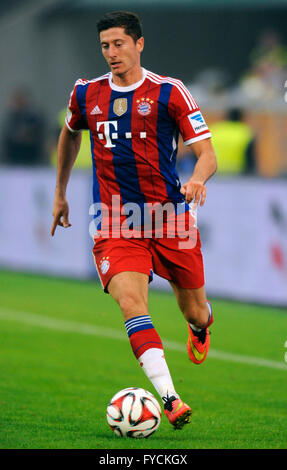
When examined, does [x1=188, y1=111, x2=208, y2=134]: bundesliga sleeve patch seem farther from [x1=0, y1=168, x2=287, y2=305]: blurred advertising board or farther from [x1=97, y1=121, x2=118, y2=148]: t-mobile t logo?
[x1=0, y1=168, x2=287, y2=305]: blurred advertising board

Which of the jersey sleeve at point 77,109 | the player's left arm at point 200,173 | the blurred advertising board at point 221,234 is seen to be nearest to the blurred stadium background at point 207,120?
the blurred advertising board at point 221,234

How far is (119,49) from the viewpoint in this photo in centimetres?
→ 620

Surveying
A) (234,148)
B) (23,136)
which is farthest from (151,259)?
(23,136)

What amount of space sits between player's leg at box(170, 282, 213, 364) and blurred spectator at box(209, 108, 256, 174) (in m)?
5.94

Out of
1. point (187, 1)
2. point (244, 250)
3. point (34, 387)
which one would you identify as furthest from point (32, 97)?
point (34, 387)

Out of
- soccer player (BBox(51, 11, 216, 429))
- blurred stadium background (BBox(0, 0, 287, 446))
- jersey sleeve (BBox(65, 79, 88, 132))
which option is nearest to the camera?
soccer player (BBox(51, 11, 216, 429))

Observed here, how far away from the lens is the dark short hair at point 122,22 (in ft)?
20.3

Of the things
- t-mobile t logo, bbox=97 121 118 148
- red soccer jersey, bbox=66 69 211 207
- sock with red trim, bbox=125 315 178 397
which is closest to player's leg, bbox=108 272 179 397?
sock with red trim, bbox=125 315 178 397

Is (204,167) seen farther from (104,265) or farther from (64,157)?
(64,157)

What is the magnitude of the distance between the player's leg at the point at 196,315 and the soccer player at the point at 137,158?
0.26 feet

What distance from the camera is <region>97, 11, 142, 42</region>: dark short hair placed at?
243 inches

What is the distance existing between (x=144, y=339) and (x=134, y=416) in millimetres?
435

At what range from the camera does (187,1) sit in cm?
2214

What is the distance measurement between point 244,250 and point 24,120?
7.17 meters
